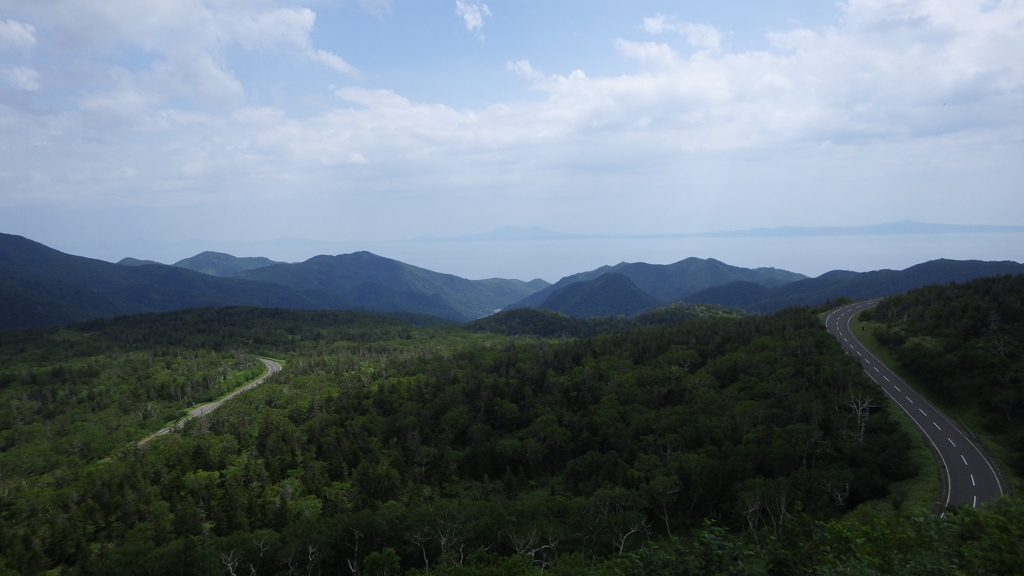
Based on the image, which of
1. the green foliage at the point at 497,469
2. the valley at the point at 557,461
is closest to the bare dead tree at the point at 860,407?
the valley at the point at 557,461

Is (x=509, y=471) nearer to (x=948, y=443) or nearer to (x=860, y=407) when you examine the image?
(x=860, y=407)

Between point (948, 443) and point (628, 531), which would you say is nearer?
point (628, 531)

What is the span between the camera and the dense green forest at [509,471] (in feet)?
126

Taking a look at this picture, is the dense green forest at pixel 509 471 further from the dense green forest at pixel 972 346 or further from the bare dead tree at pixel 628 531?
the dense green forest at pixel 972 346

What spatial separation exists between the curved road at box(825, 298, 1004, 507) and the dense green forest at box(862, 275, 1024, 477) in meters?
2.59

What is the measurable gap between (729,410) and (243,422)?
74.8m

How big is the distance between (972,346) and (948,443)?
22071mm

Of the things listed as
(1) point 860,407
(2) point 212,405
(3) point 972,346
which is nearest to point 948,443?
(1) point 860,407

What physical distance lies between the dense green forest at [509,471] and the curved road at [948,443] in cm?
378

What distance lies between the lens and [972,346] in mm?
64625

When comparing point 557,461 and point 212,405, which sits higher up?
point 212,405

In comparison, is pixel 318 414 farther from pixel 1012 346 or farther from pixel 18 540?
pixel 1012 346

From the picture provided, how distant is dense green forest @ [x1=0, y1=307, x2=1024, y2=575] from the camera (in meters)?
38.3

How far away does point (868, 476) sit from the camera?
4816cm
